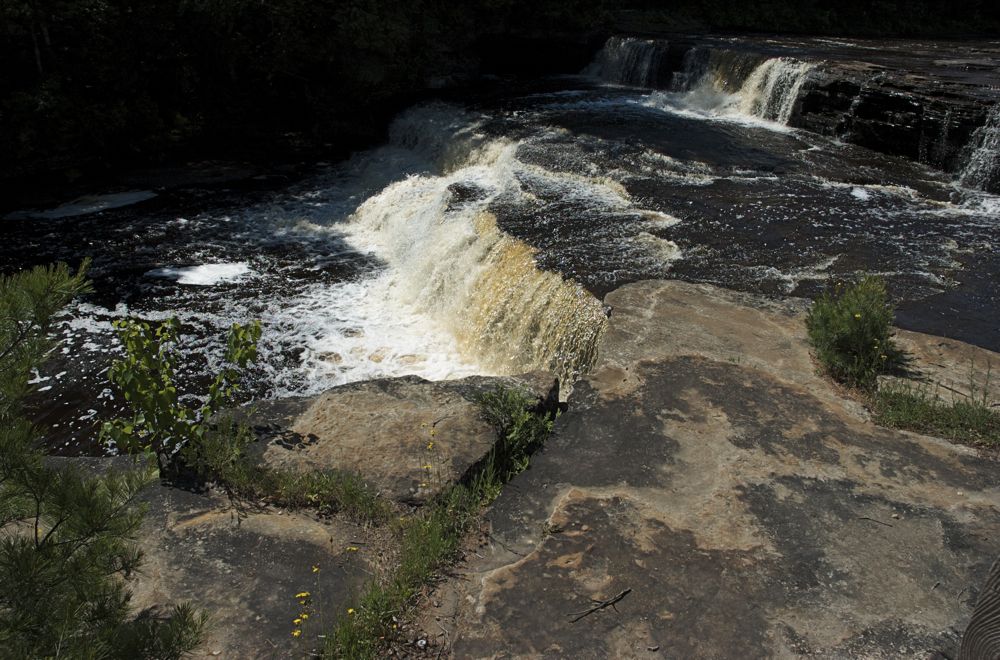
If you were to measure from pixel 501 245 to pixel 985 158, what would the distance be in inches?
278

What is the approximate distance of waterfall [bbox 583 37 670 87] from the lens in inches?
658

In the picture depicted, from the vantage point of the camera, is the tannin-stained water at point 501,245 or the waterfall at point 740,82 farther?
Result: the waterfall at point 740,82

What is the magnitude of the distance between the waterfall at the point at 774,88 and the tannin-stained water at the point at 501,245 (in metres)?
0.08

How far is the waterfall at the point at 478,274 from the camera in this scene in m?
6.50

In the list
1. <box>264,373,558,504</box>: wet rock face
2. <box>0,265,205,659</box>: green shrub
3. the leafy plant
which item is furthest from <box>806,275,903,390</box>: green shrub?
<box>0,265,205,659</box>: green shrub

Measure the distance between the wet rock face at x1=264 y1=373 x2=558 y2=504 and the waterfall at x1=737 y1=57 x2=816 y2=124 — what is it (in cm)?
1057

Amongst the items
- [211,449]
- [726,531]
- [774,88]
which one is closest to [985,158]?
[774,88]

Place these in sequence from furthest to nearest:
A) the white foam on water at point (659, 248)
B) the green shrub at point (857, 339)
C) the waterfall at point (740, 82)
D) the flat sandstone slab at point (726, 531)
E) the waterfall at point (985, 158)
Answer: the waterfall at point (740, 82) → the waterfall at point (985, 158) → the white foam on water at point (659, 248) → the green shrub at point (857, 339) → the flat sandstone slab at point (726, 531)

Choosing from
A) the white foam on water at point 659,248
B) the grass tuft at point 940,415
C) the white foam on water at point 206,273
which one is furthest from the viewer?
the white foam on water at point 206,273

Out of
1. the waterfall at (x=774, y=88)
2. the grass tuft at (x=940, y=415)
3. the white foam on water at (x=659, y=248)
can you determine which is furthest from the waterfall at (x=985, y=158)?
the grass tuft at (x=940, y=415)

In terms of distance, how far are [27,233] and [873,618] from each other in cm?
1160

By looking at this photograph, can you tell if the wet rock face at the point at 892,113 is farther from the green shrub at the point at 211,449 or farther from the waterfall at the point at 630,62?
the green shrub at the point at 211,449

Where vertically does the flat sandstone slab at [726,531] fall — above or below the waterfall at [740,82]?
below

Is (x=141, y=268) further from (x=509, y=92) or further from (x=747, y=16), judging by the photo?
(x=747, y=16)
